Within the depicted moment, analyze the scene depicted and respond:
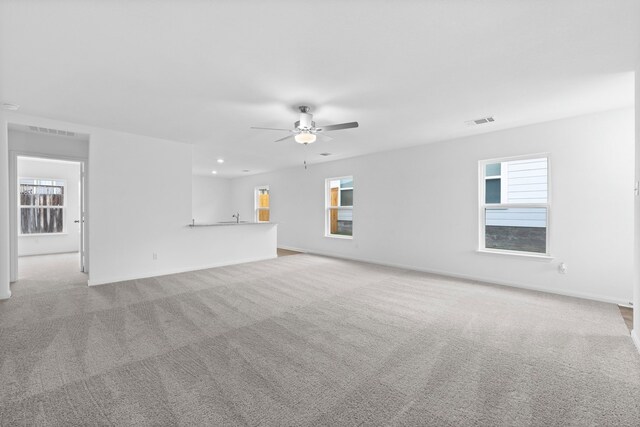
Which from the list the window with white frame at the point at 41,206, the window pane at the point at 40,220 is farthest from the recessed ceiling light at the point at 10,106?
the window pane at the point at 40,220

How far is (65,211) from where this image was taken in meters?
7.84

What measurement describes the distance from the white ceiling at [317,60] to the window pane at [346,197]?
3.33 meters

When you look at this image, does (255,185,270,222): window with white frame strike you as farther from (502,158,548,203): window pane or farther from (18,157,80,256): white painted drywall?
(502,158,548,203): window pane

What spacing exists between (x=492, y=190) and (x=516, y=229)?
2.52 feet

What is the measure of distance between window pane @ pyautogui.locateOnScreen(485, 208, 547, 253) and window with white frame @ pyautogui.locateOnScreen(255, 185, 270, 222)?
22.8 feet

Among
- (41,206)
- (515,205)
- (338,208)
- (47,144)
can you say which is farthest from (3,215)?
(515,205)

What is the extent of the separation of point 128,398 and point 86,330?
1516 millimetres

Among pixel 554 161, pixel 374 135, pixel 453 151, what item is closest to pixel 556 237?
pixel 554 161

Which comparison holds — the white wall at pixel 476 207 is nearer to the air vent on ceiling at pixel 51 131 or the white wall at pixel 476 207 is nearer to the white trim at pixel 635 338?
the white trim at pixel 635 338

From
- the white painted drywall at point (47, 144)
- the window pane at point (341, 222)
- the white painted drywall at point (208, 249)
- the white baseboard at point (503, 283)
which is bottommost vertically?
the white baseboard at point (503, 283)

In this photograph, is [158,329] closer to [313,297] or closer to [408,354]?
[313,297]

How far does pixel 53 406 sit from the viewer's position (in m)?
1.68

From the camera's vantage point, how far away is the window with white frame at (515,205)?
4395 mm

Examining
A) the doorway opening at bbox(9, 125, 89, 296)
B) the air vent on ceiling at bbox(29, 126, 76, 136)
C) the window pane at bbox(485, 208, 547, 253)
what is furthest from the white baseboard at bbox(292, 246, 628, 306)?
the air vent on ceiling at bbox(29, 126, 76, 136)
